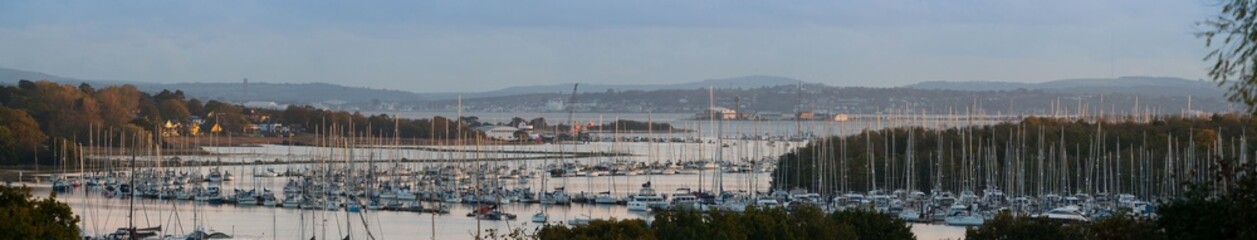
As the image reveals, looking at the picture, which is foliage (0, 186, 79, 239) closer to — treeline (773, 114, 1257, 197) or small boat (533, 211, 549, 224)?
small boat (533, 211, 549, 224)

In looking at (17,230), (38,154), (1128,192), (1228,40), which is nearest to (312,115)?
(38,154)

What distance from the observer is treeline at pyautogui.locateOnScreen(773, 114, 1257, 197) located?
5909 centimetres

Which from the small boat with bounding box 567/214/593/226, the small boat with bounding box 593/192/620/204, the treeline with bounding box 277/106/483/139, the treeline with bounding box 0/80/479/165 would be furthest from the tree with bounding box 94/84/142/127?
the small boat with bounding box 567/214/593/226

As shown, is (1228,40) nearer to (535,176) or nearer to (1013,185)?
(1013,185)

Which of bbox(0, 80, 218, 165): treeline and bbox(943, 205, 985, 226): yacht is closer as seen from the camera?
bbox(943, 205, 985, 226): yacht

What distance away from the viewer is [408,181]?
6806cm

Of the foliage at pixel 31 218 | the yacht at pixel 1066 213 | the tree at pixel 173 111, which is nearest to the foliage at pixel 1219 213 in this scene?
the foliage at pixel 31 218

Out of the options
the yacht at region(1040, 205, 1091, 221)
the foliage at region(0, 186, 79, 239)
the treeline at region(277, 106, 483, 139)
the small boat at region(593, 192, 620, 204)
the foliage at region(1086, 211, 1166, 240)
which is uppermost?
the treeline at region(277, 106, 483, 139)

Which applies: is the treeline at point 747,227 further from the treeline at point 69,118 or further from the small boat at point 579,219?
the treeline at point 69,118

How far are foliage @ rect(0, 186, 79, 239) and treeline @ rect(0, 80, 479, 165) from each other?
48839mm

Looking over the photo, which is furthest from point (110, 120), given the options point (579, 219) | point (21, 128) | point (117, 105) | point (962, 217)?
point (962, 217)

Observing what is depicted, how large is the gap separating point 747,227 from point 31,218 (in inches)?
459

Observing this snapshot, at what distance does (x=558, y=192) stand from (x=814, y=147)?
10025 mm

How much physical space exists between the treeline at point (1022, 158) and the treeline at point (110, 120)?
21.6 metres
